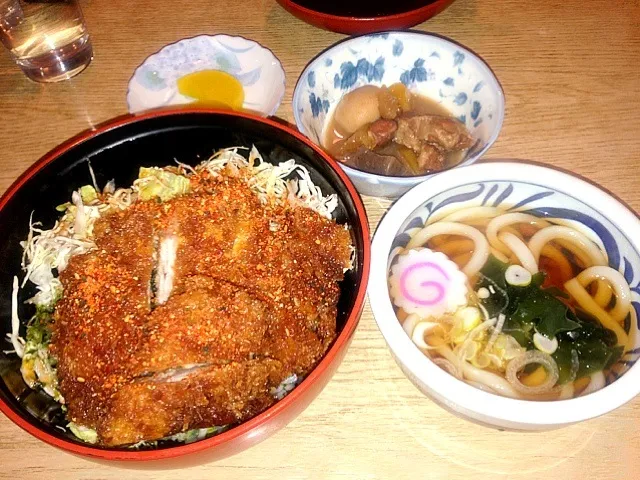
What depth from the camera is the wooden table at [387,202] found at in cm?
102

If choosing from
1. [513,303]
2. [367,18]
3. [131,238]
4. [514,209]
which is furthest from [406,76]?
[131,238]

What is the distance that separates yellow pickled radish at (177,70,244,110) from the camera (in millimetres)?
1524

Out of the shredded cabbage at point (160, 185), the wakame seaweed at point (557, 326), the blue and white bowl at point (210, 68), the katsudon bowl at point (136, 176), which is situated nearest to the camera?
the katsudon bowl at point (136, 176)

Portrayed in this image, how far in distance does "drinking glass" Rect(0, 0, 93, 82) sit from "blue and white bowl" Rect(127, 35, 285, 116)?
230 millimetres

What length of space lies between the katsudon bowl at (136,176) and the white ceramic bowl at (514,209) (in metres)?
0.07

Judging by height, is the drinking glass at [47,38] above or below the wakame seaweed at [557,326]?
above

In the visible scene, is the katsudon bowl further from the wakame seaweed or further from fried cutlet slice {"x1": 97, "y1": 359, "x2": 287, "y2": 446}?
the wakame seaweed

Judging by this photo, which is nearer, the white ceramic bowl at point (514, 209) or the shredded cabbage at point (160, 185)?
the white ceramic bowl at point (514, 209)

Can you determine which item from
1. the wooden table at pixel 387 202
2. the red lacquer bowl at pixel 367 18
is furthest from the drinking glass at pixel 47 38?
the red lacquer bowl at pixel 367 18

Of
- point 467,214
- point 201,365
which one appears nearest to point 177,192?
point 201,365

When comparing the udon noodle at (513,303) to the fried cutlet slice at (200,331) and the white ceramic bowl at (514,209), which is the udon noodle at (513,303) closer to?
the white ceramic bowl at (514,209)

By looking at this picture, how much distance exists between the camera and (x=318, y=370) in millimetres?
873

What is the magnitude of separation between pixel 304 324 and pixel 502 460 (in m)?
0.44

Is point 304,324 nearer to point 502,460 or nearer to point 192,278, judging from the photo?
point 192,278
